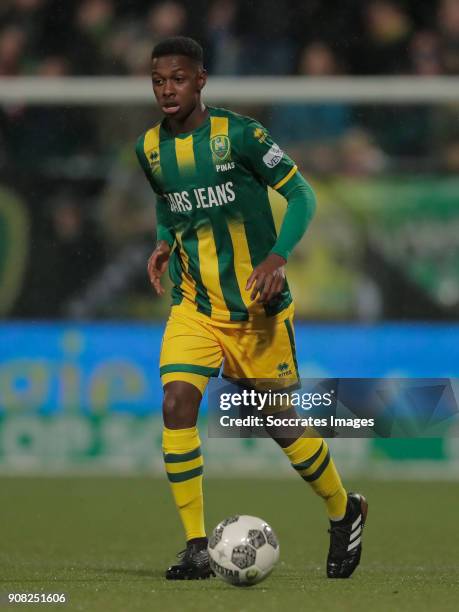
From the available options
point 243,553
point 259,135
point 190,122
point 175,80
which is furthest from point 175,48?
point 243,553

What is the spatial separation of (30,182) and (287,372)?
18.1 feet

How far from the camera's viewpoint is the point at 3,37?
450 inches

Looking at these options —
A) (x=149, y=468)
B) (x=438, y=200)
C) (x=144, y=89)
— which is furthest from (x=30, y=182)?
(x=438, y=200)

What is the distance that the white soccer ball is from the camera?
4.98 meters

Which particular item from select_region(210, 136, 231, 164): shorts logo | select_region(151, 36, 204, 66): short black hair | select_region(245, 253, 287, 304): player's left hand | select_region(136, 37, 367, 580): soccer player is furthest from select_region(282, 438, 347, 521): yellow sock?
select_region(151, 36, 204, 66): short black hair

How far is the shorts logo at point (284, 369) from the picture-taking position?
570 cm

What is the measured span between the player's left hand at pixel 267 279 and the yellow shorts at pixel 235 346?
36 cm

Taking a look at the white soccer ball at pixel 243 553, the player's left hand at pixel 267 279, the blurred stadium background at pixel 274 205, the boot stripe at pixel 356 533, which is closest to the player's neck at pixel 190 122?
the player's left hand at pixel 267 279

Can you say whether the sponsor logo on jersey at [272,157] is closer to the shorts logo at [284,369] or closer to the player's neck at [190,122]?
the player's neck at [190,122]

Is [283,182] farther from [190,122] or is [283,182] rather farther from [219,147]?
[190,122]

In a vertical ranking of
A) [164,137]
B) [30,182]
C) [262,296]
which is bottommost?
[262,296]

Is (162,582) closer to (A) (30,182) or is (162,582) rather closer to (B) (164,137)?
(B) (164,137)

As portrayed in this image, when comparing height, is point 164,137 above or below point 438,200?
below

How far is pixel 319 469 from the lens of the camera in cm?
563
